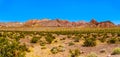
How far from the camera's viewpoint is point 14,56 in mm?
28203

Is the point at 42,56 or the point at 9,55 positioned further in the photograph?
the point at 42,56

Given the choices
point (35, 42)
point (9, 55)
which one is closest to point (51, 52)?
point (9, 55)

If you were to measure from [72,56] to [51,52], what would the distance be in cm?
497

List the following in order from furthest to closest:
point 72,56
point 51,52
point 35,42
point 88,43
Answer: point 35,42
point 88,43
point 51,52
point 72,56

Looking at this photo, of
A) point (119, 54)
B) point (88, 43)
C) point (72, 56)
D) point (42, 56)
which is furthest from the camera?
point (88, 43)

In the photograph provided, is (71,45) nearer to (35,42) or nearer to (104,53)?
(35,42)

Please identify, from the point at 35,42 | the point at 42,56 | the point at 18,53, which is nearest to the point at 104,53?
the point at 42,56

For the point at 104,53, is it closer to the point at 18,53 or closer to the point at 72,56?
the point at 72,56

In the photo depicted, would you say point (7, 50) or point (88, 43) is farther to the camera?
point (88, 43)

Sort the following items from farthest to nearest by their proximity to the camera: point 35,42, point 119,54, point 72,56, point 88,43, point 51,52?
point 35,42 → point 88,43 → point 51,52 → point 72,56 → point 119,54

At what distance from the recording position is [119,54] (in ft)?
90.8

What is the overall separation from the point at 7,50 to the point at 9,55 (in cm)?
88

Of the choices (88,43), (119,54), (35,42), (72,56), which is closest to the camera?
(119,54)

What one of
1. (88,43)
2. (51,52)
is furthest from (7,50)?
(88,43)
